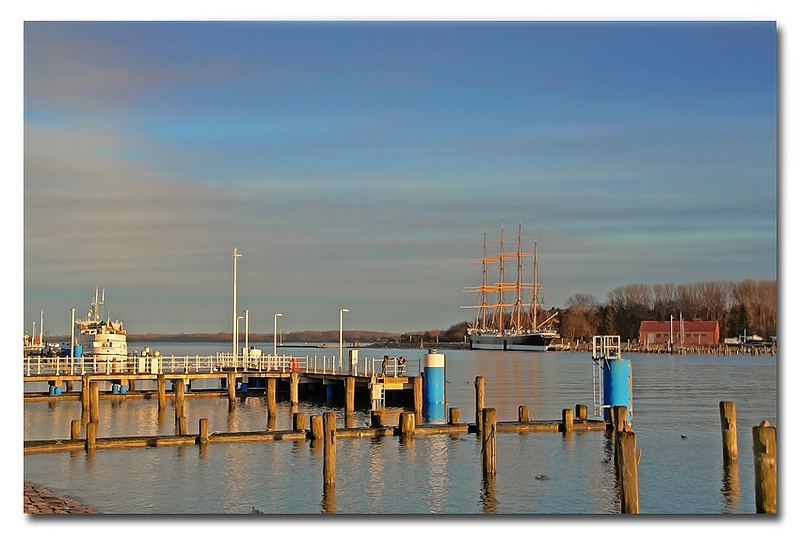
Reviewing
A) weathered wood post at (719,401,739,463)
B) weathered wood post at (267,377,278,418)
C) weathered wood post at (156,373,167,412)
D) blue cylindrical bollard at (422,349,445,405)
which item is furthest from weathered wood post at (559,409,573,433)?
weathered wood post at (156,373,167,412)

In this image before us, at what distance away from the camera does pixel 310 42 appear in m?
13.1

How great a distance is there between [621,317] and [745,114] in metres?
25.3

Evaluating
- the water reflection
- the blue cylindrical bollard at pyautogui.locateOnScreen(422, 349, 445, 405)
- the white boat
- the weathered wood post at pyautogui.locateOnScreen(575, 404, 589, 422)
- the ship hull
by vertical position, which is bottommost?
the water reflection

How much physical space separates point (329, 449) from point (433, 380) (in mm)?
13647

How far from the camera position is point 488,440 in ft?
56.3

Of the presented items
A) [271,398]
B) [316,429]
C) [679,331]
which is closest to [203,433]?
[316,429]

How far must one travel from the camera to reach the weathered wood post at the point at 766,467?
1200 centimetres

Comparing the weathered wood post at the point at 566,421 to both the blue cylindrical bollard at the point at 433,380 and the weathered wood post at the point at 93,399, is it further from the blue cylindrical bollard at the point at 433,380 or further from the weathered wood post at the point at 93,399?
the weathered wood post at the point at 93,399

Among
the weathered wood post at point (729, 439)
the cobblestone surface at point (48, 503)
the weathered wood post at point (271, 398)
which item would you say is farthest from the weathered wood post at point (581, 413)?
the cobblestone surface at point (48, 503)

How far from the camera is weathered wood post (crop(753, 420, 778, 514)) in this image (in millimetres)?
12000

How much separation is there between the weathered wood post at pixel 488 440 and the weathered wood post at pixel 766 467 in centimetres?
538

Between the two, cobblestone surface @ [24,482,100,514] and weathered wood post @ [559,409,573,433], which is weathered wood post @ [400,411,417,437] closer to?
weathered wood post @ [559,409,573,433]

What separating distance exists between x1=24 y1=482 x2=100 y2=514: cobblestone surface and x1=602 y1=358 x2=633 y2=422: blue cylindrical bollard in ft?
37.5
